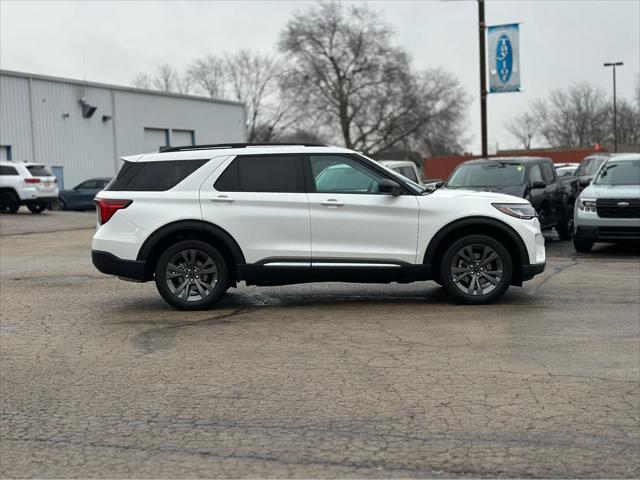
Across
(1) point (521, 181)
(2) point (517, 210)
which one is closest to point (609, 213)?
(1) point (521, 181)

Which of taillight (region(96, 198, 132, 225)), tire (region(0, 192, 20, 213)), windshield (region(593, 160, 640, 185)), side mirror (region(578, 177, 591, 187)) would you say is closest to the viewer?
taillight (region(96, 198, 132, 225))

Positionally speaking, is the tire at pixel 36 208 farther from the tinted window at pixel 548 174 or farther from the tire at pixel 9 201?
the tinted window at pixel 548 174

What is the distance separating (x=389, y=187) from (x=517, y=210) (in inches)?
59.4

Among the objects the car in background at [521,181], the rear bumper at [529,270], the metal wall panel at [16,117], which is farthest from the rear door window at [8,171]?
the rear bumper at [529,270]

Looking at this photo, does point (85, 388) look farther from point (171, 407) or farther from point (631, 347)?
point (631, 347)

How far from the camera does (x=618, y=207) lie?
14.8 m

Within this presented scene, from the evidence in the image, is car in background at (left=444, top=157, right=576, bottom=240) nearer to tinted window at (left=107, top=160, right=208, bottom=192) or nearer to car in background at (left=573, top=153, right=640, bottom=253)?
car in background at (left=573, top=153, right=640, bottom=253)

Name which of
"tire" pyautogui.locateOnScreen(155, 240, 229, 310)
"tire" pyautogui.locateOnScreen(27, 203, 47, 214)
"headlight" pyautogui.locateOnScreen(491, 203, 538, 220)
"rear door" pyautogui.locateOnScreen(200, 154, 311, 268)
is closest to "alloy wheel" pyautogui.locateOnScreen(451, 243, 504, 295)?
"headlight" pyautogui.locateOnScreen(491, 203, 538, 220)

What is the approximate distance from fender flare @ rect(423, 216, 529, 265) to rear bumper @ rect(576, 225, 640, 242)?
5983mm

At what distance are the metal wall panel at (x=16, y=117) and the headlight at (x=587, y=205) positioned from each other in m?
27.7

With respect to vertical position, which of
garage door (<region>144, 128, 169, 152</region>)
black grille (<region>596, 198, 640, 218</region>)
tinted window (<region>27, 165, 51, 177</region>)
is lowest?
black grille (<region>596, 198, 640, 218</region>)

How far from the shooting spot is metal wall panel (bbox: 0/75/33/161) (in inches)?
1430

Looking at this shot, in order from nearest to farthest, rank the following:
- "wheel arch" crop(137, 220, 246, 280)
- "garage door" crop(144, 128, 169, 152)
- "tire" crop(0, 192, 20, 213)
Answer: "wheel arch" crop(137, 220, 246, 280) → "tire" crop(0, 192, 20, 213) → "garage door" crop(144, 128, 169, 152)

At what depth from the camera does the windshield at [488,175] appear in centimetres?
1584
